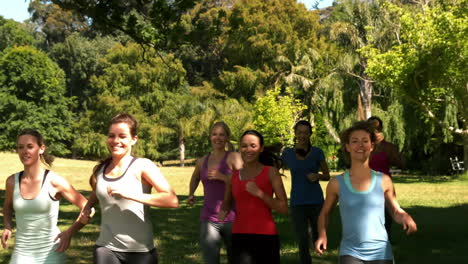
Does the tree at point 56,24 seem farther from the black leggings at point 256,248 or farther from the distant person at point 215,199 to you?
the black leggings at point 256,248

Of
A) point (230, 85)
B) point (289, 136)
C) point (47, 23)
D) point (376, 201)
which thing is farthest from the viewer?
point (47, 23)

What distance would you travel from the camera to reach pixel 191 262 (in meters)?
9.07

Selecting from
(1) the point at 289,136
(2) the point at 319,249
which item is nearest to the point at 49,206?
(2) the point at 319,249

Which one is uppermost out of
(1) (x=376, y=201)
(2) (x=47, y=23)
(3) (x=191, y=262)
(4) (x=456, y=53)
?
(2) (x=47, y=23)

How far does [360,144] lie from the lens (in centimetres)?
484

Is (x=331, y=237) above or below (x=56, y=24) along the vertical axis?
below

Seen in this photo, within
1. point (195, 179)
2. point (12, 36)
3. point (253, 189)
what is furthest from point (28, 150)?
point (12, 36)

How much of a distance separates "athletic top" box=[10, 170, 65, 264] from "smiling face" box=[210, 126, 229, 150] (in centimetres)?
247

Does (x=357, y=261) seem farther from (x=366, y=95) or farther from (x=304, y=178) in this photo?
(x=366, y=95)

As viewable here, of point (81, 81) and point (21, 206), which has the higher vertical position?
point (81, 81)

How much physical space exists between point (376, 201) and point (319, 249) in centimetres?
57

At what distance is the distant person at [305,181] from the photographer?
7.58 metres

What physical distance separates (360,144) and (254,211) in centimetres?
111

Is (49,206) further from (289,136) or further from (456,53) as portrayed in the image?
(289,136)
